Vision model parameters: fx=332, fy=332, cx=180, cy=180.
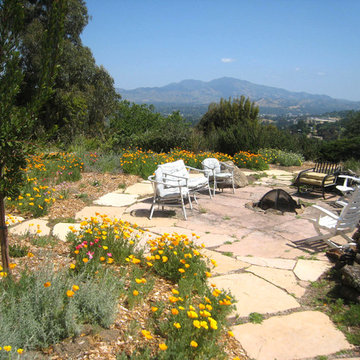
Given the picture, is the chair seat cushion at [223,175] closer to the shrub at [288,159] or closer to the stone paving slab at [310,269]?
the stone paving slab at [310,269]

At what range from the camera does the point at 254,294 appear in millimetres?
3146

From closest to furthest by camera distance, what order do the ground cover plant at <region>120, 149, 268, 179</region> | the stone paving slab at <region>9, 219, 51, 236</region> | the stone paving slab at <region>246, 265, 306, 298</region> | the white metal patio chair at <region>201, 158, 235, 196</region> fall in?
the stone paving slab at <region>246, 265, 306, 298</region>, the stone paving slab at <region>9, 219, 51, 236</region>, the white metal patio chair at <region>201, 158, 235, 196</region>, the ground cover plant at <region>120, 149, 268, 179</region>

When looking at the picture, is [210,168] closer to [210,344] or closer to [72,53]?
[210,344]

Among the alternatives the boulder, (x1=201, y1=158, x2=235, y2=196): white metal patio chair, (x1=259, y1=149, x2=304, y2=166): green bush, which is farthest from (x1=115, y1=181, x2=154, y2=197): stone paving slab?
(x1=259, y1=149, x2=304, y2=166): green bush

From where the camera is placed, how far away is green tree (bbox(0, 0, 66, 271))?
7.16 feet

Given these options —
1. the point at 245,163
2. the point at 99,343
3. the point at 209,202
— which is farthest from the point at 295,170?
the point at 99,343

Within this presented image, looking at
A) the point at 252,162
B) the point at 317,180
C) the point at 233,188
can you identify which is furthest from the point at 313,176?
the point at 252,162

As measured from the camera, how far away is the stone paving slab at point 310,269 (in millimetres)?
3590

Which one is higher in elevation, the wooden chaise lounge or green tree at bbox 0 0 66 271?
green tree at bbox 0 0 66 271

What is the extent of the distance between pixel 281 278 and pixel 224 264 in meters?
0.63

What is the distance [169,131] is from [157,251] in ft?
29.5

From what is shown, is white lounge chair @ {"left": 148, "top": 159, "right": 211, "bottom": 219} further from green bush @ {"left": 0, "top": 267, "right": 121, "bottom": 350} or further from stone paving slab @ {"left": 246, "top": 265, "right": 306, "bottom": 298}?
green bush @ {"left": 0, "top": 267, "right": 121, "bottom": 350}

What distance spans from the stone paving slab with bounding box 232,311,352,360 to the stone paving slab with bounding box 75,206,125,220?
318 cm

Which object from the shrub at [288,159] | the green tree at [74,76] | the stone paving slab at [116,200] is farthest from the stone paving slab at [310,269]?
the green tree at [74,76]
